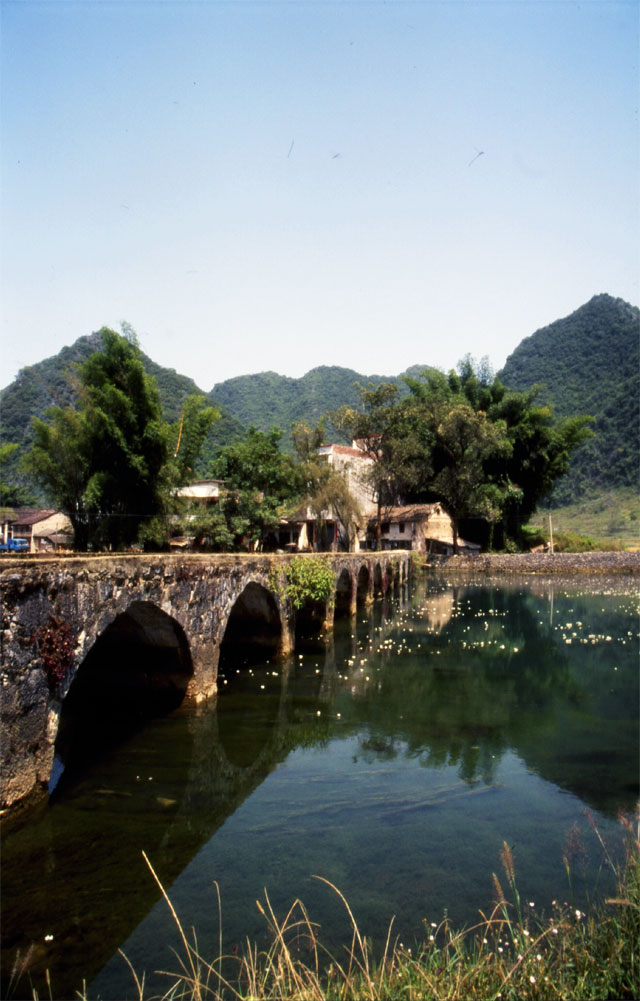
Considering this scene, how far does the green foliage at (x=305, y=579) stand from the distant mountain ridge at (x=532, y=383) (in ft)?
123

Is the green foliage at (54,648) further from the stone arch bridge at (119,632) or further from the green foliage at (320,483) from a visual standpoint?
the green foliage at (320,483)

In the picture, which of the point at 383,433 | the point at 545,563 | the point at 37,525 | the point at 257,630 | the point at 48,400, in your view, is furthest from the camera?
the point at 48,400

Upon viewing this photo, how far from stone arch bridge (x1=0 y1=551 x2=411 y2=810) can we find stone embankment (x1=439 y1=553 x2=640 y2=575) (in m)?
32.4

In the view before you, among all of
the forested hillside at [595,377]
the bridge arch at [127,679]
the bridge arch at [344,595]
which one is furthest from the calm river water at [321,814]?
the forested hillside at [595,377]

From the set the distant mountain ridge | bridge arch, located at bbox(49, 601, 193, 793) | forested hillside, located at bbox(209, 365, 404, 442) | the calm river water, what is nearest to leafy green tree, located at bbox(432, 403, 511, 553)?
the distant mountain ridge

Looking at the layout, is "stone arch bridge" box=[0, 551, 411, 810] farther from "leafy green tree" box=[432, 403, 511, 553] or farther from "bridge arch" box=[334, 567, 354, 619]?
"leafy green tree" box=[432, 403, 511, 553]

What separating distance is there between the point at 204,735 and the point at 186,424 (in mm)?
25551

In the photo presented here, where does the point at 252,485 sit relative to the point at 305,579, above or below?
above

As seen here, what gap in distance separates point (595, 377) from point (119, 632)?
90093mm

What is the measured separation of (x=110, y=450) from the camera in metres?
28.2

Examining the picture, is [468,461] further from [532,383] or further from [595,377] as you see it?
[532,383]

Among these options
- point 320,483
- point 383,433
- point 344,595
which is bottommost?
point 344,595

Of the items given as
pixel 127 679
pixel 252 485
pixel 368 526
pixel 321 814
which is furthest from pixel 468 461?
pixel 321 814

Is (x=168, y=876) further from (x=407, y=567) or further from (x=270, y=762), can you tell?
(x=407, y=567)
